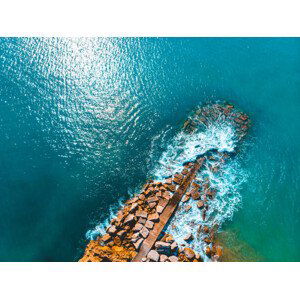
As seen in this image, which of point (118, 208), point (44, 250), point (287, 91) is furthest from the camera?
point (287, 91)

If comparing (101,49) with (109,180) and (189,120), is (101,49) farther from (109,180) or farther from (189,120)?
(109,180)

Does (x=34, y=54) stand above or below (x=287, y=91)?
below

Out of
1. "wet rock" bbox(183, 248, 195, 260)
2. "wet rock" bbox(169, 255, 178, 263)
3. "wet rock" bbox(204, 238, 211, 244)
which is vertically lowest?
"wet rock" bbox(169, 255, 178, 263)

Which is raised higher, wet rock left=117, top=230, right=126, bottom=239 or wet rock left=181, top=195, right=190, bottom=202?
wet rock left=181, top=195, right=190, bottom=202

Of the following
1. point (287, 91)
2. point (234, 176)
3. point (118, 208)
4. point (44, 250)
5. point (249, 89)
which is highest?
point (287, 91)

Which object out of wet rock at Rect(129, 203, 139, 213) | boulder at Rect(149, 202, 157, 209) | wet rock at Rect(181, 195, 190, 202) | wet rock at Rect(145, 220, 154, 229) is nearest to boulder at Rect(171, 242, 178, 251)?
wet rock at Rect(145, 220, 154, 229)

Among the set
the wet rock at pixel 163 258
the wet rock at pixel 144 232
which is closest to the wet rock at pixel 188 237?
the wet rock at pixel 163 258

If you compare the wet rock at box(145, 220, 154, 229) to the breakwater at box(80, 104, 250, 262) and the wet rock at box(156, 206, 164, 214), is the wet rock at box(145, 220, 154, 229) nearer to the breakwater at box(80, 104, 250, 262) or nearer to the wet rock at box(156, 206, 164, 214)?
the breakwater at box(80, 104, 250, 262)

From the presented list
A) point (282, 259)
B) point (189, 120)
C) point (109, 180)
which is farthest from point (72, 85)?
point (282, 259)
